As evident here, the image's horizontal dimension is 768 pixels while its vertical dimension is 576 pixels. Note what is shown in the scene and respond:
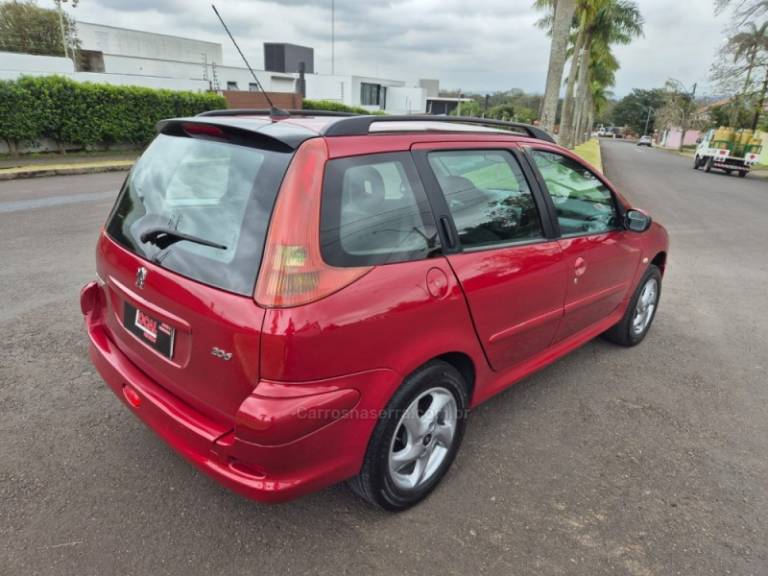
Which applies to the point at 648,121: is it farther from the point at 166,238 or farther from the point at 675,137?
the point at 166,238

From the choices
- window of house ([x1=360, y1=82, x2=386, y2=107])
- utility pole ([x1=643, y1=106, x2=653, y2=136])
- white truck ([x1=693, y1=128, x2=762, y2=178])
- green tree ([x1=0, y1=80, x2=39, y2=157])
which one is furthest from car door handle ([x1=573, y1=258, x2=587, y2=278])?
utility pole ([x1=643, y1=106, x2=653, y2=136])

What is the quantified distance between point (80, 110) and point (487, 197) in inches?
682

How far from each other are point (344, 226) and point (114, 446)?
187 cm

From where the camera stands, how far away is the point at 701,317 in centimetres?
515

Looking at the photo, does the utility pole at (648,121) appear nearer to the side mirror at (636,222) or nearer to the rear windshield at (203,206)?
the side mirror at (636,222)

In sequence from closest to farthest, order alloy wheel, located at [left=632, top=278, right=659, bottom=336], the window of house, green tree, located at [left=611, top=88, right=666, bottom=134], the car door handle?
the car door handle
alloy wheel, located at [left=632, top=278, right=659, bottom=336]
the window of house
green tree, located at [left=611, top=88, right=666, bottom=134]

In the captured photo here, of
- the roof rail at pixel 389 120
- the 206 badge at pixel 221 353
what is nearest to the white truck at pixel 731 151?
the roof rail at pixel 389 120

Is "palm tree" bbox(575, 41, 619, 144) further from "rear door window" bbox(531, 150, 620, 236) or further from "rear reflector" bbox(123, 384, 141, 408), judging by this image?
"rear reflector" bbox(123, 384, 141, 408)

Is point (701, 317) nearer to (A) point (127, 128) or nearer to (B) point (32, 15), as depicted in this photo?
(A) point (127, 128)

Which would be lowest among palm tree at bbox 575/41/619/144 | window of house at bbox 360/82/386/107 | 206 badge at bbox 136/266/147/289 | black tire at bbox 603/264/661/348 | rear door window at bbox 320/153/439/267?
black tire at bbox 603/264/661/348

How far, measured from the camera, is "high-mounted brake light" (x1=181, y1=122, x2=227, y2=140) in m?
2.28

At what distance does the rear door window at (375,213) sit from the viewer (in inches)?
77.5

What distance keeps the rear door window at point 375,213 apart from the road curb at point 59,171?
1254 centimetres

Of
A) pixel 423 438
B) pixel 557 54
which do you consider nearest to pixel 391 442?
pixel 423 438
